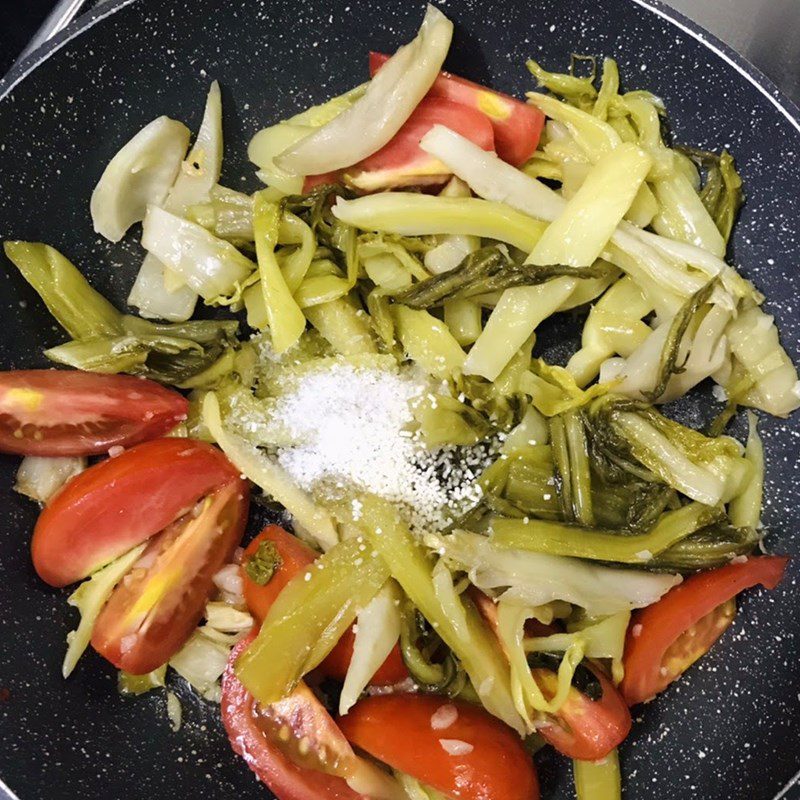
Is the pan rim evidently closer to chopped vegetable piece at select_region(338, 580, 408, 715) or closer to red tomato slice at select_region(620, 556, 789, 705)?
red tomato slice at select_region(620, 556, 789, 705)

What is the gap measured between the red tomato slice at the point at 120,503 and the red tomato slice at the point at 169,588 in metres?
0.04

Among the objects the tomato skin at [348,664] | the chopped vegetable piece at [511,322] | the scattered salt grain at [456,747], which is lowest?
the tomato skin at [348,664]

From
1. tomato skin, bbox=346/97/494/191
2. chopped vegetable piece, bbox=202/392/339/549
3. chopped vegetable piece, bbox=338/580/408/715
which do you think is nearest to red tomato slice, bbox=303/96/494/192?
tomato skin, bbox=346/97/494/191

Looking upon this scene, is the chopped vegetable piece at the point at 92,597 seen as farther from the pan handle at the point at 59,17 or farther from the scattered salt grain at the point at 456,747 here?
the pan handle at the point at 59,17

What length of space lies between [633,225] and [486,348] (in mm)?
390

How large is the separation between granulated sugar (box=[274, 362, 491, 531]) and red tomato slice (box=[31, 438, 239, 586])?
175 mm

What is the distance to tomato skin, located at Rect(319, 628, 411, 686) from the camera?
5.59 ft

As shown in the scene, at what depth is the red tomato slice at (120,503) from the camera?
1.67 m

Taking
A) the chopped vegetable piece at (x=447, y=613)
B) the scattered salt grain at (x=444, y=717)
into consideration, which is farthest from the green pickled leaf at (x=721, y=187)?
the scattered salt grain at (x=444, y=717)

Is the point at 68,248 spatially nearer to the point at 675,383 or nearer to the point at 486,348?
the point at 486,348

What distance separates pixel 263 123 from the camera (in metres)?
1.85

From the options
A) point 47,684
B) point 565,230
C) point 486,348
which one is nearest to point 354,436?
point 486,348

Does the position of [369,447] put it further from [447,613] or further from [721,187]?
[721,187]

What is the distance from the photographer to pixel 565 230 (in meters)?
1.63
